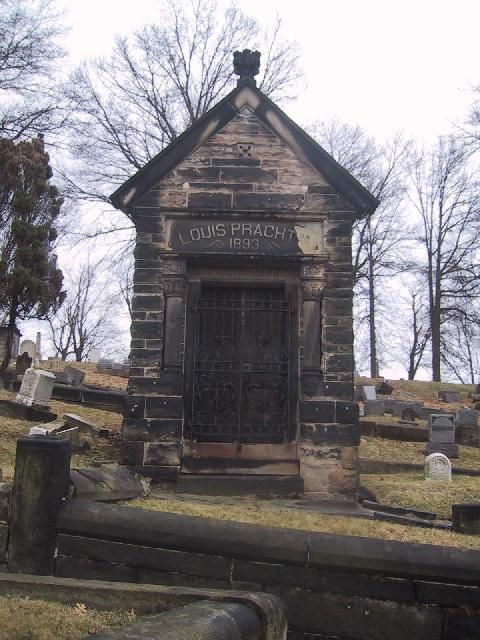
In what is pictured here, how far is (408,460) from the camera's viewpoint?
11555 millimetres

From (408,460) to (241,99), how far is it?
7132 mm

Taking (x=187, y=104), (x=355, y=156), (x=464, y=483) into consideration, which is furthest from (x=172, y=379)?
(x=355, y=156)

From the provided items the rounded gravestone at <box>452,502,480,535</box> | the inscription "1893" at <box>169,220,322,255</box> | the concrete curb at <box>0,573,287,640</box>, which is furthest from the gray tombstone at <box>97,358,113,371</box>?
the concrete curb at <box>0,573,287,640</box>

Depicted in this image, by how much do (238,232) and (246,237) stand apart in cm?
13

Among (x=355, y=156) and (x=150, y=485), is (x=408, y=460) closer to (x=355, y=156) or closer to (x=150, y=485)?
(x=150, y=485)

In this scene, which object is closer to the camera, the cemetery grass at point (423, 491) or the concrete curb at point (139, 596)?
Result: the concrete curb at point (139, 596)

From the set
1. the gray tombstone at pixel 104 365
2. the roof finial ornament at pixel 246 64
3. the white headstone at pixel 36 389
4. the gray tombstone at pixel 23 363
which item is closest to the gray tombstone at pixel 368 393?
the white headstone at pixel 36 389

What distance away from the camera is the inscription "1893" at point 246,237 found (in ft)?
27.3

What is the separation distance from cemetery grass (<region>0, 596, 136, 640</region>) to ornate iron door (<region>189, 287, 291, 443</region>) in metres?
4.65

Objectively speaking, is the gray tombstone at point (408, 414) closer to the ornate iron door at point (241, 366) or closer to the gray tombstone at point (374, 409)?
the gray tombstone at point (374, 409)

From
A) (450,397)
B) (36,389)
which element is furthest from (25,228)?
(450,397)

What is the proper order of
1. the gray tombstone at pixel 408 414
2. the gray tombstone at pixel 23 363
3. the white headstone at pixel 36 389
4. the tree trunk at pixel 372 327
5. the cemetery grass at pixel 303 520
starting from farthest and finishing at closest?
the tree trunk at pixel 372 327 < the gray tombstone at pixel 23 363 < the gray tombstone at pixel 408 414 < the white headstone at pixel 36 389 < the cemetery grass at pixel 303 520

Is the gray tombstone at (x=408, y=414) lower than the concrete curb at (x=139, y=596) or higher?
higher

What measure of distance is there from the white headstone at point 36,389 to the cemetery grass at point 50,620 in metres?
9.11
